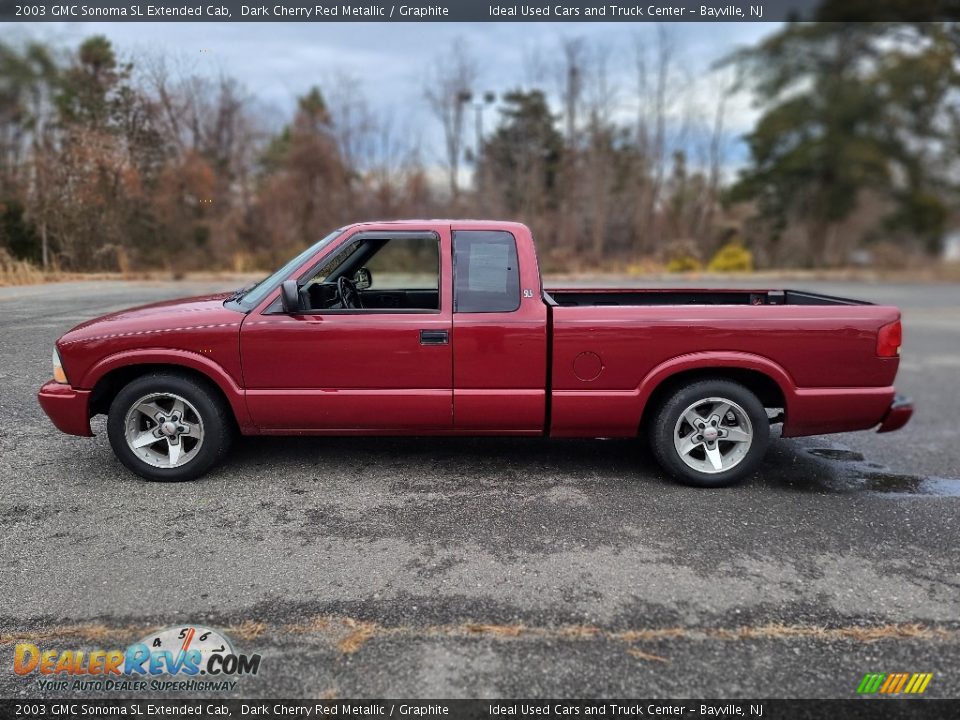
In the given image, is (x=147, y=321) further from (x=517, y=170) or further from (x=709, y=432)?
(x=517, y=170)

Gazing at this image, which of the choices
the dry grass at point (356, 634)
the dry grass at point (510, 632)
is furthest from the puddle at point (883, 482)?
the dry grass at point (356, 634)

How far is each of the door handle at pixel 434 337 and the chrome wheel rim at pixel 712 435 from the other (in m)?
1.71

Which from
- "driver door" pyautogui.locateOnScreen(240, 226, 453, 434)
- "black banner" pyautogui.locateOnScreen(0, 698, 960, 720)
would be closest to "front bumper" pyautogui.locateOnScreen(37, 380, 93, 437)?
"driver door" pyautogui.locateOnScreen(240, 226, 453, 434)

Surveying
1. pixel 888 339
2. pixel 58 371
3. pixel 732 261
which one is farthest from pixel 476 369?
pixel 732 261

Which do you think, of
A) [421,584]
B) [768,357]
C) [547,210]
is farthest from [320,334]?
[547,210]

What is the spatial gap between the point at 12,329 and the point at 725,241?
77.6 ft

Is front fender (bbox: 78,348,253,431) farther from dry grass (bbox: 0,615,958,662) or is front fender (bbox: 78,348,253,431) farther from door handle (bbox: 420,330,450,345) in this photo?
dry grass (bbox: 0,615,958,662)

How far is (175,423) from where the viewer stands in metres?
3.97

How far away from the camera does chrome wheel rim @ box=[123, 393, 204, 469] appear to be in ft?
12.9

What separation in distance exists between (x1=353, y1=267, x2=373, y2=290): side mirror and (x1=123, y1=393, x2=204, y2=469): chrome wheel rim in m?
1.58

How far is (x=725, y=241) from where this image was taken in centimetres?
2330

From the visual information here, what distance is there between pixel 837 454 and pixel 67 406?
604 centimetres

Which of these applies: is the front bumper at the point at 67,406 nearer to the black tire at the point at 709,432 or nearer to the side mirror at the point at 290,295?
the side mirror at the point at 290,295

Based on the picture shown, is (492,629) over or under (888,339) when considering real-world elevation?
under
